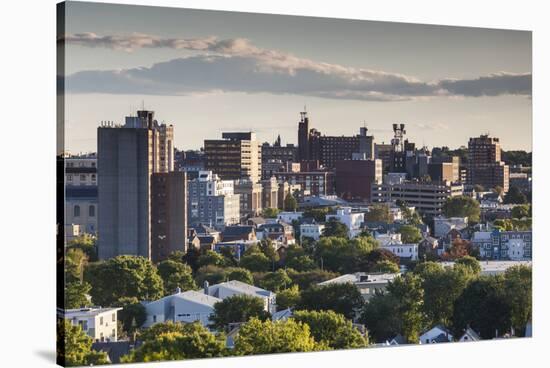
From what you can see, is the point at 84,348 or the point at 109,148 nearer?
the point at 84,348

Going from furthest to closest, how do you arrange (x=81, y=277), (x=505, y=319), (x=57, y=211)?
(x=505, y=319) → (x=81, y=277) → (x=57, y=211)

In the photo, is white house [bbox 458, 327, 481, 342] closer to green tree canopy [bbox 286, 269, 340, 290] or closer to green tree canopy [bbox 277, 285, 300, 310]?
green tree canopy [bbox 286, 269, 340, 290]

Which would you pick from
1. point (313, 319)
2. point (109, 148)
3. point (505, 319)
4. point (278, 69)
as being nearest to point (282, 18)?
point (278, 69)

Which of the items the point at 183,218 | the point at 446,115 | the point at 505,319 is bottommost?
the point at 505,319

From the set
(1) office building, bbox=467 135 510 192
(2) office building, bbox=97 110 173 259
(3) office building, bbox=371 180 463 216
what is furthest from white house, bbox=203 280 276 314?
(1) office building, bbox=467 135 510 192

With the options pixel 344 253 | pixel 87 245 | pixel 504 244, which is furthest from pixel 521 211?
pixel 87 245

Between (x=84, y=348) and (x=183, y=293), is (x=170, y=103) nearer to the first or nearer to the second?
(x=183, y=293)

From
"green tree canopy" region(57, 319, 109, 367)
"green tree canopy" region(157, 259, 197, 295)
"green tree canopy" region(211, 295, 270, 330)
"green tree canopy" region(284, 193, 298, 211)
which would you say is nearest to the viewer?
"green tree canopy" region(57, 319, 109, 367)
